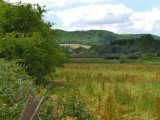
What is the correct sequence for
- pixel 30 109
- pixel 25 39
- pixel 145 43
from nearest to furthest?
1. pixel 30 109
2. pixel 25 39
3. pixel 145 43

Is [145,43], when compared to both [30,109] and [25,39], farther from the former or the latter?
[30,109]

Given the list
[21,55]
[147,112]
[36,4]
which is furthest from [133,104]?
[36,4]

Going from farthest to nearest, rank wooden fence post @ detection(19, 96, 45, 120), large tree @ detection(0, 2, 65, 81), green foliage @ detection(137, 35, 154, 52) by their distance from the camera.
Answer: green foliage @ detection(137, 35, 154, 52) < large tree @ detection(0, 2, 65, 81) < wooden fence post @ detection(19, 96, 45, 120)

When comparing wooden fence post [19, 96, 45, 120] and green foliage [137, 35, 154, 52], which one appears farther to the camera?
green foliage [137, 35, 154, 52]

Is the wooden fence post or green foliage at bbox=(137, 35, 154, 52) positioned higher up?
green foliage at bbox=(137, 35, 154, 52)

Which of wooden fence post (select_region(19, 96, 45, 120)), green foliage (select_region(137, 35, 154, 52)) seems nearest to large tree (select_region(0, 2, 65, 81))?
wooden fence post (select_region(19, 96, 45, 120))

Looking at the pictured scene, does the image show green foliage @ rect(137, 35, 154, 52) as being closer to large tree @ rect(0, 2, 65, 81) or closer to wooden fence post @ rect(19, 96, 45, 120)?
large tree @ rect(0, 2, 65, 81)

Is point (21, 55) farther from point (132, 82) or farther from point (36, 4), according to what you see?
point (132, 82)

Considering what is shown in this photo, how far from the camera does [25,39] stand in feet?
42.8

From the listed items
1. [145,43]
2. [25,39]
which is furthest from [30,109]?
[145,43]

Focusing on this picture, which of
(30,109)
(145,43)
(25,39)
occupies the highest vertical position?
(145,43)

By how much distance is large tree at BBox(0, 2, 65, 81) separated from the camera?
12914 millimetres

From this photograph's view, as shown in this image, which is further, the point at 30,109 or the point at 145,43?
the point at 145,43

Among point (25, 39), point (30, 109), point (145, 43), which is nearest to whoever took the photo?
point (30, 109)
